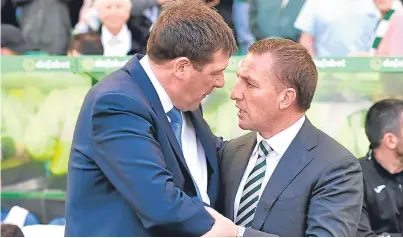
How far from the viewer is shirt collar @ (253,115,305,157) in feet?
9.27

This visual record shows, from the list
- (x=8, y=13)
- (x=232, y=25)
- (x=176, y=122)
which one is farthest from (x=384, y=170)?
(x=8, y=13)

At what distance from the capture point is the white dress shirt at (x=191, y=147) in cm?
259

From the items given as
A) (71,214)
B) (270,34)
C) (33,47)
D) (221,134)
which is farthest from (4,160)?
(71,214)

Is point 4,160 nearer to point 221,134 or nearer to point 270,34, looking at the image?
point 221,134

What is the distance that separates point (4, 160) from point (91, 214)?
210 centimetres

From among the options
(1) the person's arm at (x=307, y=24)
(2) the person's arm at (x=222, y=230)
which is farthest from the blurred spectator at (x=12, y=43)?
(2) the person's arm at (x=222, y=230)

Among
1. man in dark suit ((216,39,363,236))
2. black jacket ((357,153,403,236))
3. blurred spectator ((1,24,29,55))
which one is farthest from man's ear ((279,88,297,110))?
blurred spectator ((1,24,29,55))

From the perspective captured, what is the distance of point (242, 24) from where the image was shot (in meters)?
4.84

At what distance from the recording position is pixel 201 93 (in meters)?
2.68

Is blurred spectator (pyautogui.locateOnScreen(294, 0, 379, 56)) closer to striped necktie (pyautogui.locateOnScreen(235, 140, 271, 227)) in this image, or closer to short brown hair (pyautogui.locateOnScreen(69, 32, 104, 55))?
short brown hair (pyautogui.locateOnScreen(69, 32, 104, 55))

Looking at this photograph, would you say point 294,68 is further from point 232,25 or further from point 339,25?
point 232,25

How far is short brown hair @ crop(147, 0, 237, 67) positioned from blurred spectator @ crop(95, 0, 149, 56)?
83.3 inches

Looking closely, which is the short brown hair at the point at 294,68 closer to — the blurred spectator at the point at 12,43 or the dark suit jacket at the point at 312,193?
the dark suit jacket at the point at 312,193

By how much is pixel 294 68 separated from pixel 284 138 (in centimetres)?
26
